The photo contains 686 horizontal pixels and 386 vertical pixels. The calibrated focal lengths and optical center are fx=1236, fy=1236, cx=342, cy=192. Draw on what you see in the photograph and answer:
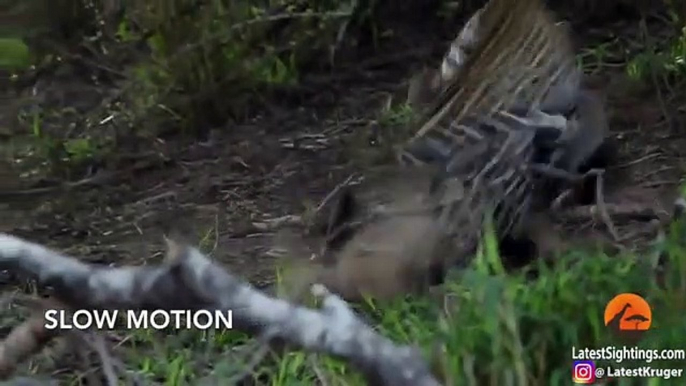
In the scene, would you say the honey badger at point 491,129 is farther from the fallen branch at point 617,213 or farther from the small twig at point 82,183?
the small twig at point 82,183

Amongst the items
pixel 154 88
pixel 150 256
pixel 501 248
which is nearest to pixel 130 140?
pixel 154 88

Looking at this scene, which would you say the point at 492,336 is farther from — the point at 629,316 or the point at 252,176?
the point at 252,176

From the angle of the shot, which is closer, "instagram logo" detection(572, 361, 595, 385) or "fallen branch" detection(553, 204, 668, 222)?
→ "instagram logo" detection(572, 361, 595, 385)

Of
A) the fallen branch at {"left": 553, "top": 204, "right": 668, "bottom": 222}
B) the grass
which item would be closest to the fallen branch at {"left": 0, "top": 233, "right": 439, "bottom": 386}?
the grass

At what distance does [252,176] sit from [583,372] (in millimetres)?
433

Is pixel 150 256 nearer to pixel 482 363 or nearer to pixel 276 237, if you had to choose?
pixel 276 237

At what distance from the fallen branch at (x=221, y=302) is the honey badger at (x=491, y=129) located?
220 mm

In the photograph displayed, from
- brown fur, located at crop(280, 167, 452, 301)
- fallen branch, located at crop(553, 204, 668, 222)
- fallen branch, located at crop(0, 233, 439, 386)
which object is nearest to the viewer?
fallen branch, located at crop(0, 233, 439, 386)

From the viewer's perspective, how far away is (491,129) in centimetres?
142

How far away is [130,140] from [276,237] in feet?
0.65

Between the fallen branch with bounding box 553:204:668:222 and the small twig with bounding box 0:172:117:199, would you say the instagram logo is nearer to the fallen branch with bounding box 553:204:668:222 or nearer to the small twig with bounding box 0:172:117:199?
the fallen branch with bounding box 553:204:668:222

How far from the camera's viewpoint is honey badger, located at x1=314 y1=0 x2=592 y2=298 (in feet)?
4.41

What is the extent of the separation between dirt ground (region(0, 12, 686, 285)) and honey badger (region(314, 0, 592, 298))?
0.18 feet

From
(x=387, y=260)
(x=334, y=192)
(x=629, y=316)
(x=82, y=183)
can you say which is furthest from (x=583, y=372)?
(x=82, y=183)
